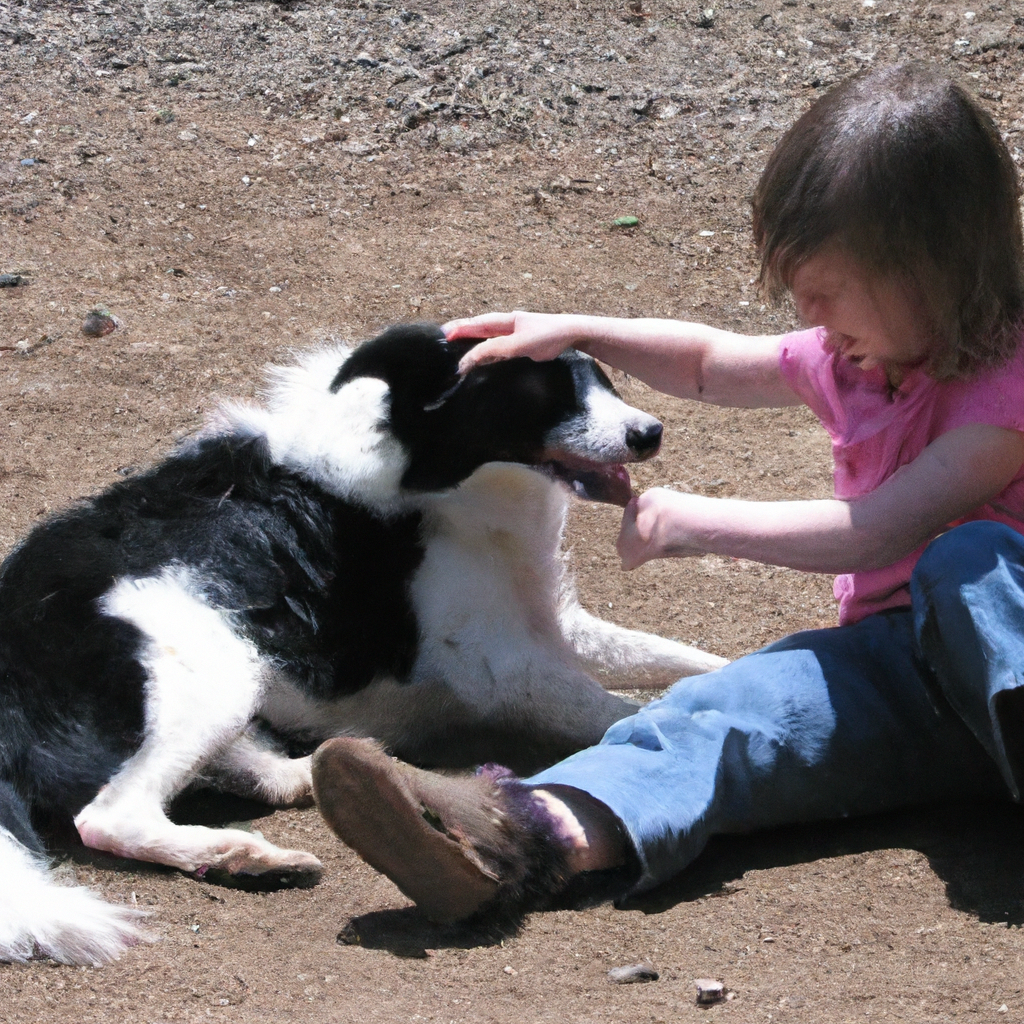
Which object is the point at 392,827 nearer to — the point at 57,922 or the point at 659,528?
the point at 57,922

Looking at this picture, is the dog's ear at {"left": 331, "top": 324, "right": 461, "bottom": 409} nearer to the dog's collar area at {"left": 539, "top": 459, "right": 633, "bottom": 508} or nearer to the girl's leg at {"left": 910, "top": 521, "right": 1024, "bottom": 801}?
the dog's collar area at {"left": 539, "top": 459, "right": 633, "bottom": 508}

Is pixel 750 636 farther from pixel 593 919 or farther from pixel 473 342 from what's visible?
pixel 593 919

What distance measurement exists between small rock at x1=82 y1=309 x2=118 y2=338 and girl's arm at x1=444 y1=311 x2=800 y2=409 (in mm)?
2441

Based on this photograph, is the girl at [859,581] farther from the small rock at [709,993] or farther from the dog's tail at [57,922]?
the dog's tail at [57,922]

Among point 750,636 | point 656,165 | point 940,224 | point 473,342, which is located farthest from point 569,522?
point 656,165

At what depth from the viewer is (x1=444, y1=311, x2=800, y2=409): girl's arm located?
2.83 meters

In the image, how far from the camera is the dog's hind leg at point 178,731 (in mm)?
2529

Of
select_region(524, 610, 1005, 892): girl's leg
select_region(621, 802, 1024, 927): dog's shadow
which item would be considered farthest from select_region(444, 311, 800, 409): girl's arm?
select_region(621, 802, 1024, 927): dog's shadow

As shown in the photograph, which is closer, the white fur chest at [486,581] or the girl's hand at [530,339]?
the girl's hand at [530,339]

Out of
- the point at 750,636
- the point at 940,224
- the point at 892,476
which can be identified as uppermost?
the point at 940,224

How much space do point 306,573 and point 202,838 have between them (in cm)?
69

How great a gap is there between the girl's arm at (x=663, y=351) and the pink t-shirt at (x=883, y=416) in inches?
2.9

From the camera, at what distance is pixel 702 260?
5.64 meters

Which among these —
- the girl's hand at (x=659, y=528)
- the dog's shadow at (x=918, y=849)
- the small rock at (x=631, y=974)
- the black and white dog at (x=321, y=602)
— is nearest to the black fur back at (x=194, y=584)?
the black and white dog at (x=321, y=602)
